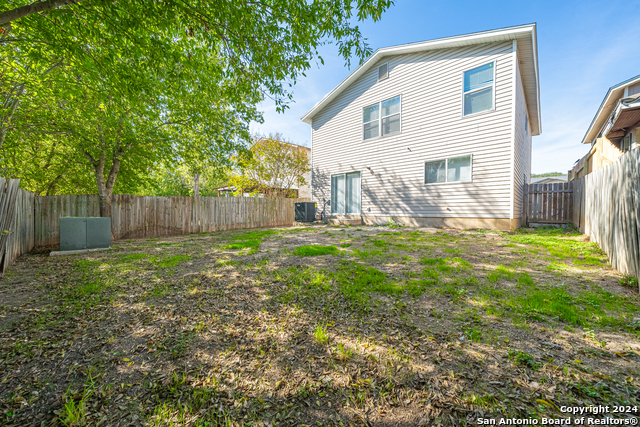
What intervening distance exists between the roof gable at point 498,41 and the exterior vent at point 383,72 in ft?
1.19

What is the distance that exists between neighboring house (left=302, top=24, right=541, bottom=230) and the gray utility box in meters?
8.73

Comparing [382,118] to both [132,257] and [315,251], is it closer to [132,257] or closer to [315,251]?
[315,251]

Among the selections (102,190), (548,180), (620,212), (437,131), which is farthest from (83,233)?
(548,180)

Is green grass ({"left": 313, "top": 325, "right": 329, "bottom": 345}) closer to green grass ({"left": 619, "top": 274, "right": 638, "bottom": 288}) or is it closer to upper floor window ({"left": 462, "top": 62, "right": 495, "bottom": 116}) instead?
green grass ({"left": 619, "top": 274, "right": 638, "bottom": 288})

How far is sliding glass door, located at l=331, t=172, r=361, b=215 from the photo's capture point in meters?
11.4

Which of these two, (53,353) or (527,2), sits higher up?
(527,2)

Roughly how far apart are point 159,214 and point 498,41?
1306 centimetres

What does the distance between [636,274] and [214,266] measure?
5978mm

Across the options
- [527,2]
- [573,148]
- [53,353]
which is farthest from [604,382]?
[573,148]

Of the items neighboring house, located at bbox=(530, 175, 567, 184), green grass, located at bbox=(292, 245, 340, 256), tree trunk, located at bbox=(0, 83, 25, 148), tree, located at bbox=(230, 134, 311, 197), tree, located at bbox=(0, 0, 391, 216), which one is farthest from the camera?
neighboring house, located at bbox=(530, 175, 567, 184)

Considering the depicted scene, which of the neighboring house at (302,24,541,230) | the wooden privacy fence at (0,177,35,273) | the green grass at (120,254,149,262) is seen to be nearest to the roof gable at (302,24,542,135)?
the neighboring house at (302,24,541,230)

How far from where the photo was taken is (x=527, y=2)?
7.73 m

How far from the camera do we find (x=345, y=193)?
11.9m

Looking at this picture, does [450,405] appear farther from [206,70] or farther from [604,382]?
[206,70]
